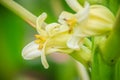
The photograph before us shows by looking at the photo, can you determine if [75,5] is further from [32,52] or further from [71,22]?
[32,52]

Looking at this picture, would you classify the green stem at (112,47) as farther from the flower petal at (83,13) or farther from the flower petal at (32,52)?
the flower petal at (32,52)

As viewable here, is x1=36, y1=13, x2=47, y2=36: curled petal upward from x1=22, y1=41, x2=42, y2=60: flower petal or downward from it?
upward

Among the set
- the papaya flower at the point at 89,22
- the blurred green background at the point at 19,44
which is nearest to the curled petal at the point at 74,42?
the papaya flower at the point at 89,22

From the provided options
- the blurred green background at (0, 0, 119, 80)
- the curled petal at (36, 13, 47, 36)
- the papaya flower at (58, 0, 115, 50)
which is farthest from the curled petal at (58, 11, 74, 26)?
the blurred green background at (0, 0, 119, 80)

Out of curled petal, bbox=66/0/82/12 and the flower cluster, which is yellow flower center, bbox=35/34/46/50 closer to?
the flower cluster

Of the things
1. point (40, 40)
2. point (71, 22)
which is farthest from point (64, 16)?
point (40, 40)

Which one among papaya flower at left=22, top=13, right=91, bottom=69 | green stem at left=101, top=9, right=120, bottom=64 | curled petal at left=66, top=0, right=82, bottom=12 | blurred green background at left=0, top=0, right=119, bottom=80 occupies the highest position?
blurred green background at left=0, top=0, right=119, bottom=80

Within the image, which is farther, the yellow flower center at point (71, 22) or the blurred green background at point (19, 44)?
the blurred green background at point (19, 44)

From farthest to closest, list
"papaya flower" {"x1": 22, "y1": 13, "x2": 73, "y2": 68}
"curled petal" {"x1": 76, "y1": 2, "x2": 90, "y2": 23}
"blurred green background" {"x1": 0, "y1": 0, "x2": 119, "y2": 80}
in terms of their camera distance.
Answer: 1. "blurred green background" {"x1": 0, "y1": 0, "x2": 119, "y2": 80}
2. "papaya flower" {"x1": 22, "y1": 13, "x2": 73, "y2": 68}
3. "curled petal" {"x1": 76, "y1": 2, "x2": 90, "y2": 23}

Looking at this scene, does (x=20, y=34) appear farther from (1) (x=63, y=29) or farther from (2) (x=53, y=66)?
(1) (x=63, y=29)
